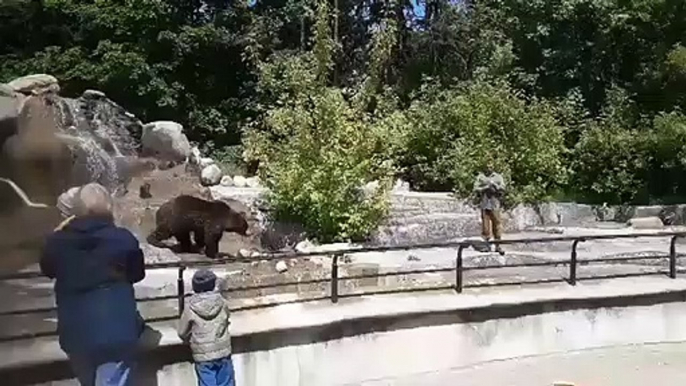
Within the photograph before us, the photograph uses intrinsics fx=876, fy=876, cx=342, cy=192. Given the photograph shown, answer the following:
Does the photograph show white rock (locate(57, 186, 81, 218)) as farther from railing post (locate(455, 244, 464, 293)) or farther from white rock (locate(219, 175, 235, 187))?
white rock (locate(219, 175, 235, 187))

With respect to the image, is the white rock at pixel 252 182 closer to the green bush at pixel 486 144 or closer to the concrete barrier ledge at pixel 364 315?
the green bush at pixel 486 144

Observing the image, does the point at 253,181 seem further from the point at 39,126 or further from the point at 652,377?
the point at 652,377

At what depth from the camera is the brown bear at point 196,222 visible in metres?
16.6

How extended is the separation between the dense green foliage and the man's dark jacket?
12.1m

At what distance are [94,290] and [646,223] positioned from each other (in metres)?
17.4

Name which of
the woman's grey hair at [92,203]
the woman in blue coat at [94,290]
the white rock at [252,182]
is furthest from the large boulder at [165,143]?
the woman in blue coat at [94,290]

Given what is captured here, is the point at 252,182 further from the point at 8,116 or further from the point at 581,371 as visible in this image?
the point at 581,371

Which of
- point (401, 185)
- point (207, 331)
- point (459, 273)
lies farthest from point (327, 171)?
point (207, 331)

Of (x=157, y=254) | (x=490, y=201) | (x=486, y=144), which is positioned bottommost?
(x=157, y=254)

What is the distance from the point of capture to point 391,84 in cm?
3469

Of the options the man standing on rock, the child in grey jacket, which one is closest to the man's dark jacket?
the child in grey jacket

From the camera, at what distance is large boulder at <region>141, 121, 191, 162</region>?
24547 millimetres

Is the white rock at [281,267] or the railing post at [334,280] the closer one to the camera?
the railing post at [334,280]

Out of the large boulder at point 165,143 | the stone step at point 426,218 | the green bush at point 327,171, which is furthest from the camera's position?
the large boulder at point 165,143
